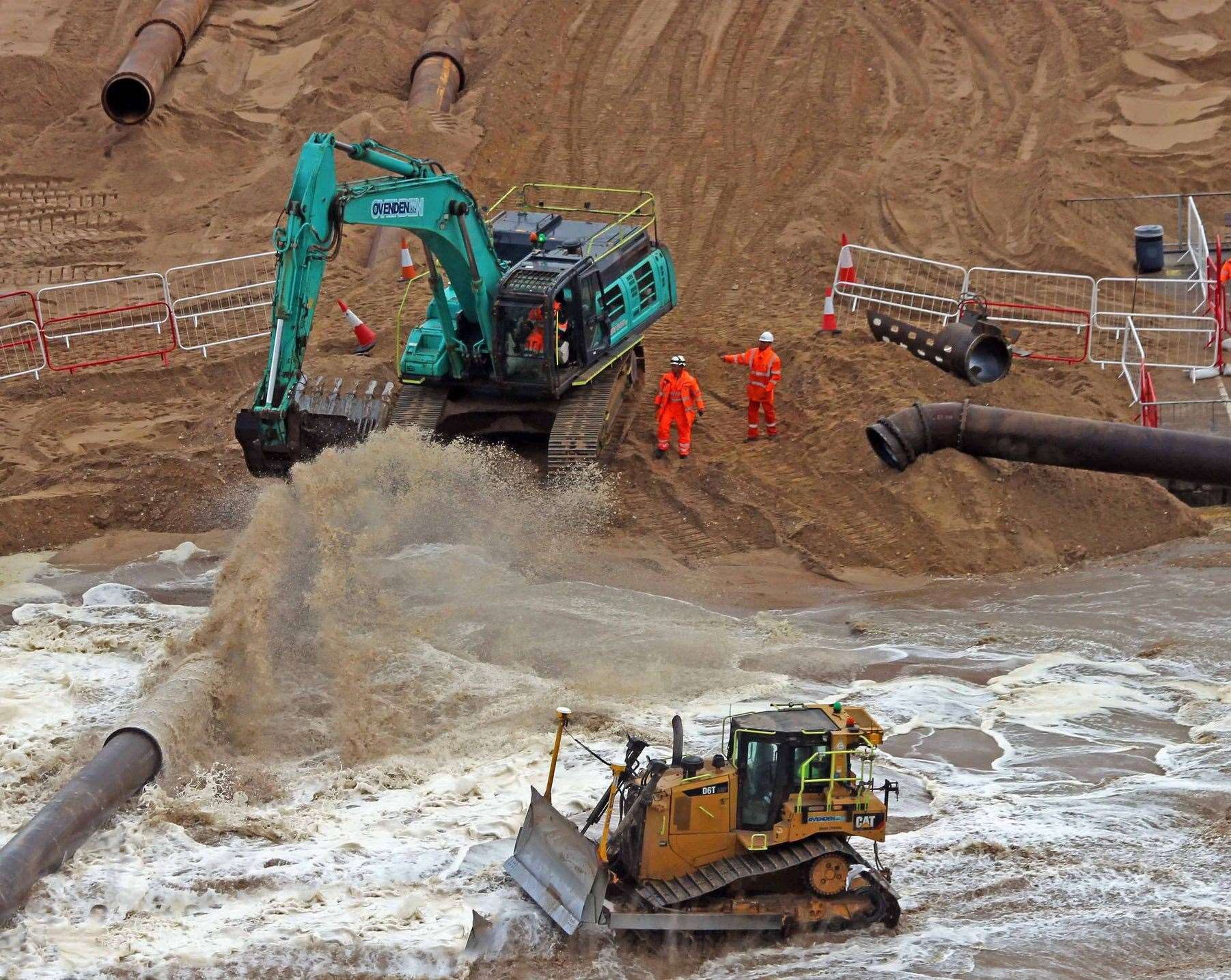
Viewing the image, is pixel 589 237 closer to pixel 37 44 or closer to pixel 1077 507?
pixel 1077 507

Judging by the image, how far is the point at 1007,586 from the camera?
55.5 ft

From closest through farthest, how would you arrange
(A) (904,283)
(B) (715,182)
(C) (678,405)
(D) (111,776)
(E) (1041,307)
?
(D) (111,776) < (C) (678,405) < (E) (1041,307) < (A) (904,283) < (B) (715,182)

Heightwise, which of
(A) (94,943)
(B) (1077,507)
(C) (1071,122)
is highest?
(C) (1071,122)

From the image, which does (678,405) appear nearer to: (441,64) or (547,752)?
(547,752)

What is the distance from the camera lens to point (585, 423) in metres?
18.0

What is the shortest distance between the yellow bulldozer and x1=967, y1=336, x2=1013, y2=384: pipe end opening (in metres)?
9.00

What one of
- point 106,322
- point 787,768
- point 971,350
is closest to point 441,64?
point 106,322

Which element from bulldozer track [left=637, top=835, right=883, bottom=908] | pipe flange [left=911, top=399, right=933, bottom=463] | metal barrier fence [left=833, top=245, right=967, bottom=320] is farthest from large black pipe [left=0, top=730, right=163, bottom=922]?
metal barrier fence [left=833, top=245, right=967, bottom=320]

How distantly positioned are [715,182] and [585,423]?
28.2 ft

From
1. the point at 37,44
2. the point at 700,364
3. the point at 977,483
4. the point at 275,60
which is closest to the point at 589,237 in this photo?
the point at 700,364

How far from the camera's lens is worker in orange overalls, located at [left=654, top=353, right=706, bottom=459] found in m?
18.5

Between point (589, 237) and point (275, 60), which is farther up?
point (275, 60)

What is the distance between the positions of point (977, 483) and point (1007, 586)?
138 centimetres

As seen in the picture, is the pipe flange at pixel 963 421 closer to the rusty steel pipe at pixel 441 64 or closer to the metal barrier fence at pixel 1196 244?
the metal barrier fence at pixel 1196 244
